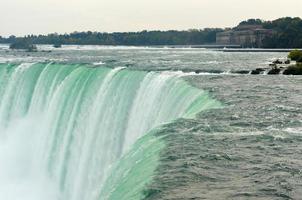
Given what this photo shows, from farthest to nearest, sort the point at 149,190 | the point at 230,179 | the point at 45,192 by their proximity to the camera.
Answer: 1. the point at 45,192
2. the point at 230,179
3. the point at 149,190

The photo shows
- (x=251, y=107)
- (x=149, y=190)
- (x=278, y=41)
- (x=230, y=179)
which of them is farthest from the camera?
(x=278, y=41)

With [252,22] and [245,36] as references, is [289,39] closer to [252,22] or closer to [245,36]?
[245,36]

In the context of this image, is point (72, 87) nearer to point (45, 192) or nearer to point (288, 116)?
point (45, 192)

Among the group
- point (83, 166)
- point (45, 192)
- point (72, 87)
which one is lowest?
point (45, 192)

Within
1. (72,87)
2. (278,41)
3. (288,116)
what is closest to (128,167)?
(288,116)

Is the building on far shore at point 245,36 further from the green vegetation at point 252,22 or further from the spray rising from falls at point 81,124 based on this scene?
the spray rising from falls at point 81,124

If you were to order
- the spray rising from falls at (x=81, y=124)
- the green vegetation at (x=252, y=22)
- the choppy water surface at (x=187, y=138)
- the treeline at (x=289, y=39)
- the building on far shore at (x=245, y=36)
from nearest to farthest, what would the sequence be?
the choppy water surface at (x=187, y=138) < the spray rising from falls at (x=81, y=124) < the treeline at (x=289, y=39) < the building on far shore at (x=245, y=36) < the green vegetation at (x=252, y=22)

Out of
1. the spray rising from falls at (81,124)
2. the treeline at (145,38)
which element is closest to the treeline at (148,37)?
the treeline at (145,38)

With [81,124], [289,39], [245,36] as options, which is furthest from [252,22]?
[81,124]
